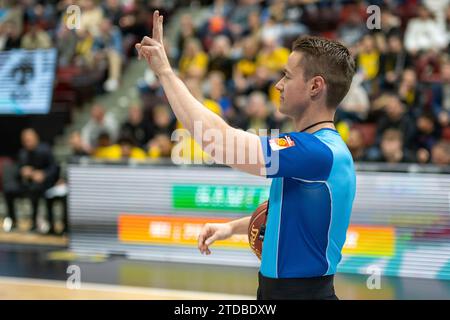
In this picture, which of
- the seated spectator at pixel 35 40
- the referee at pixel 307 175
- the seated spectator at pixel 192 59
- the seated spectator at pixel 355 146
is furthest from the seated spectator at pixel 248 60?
the referee at pixel 307 175

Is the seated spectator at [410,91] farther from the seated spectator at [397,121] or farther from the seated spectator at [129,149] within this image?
the seated spectator at [129,149]

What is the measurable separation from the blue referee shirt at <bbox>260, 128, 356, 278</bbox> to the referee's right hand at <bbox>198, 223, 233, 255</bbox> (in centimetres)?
41

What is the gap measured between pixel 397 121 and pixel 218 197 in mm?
2947

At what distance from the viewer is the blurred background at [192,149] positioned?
8.13 metres

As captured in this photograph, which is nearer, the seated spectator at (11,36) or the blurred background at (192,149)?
the blurred background at (192,149)

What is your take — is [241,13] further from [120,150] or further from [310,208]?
[310,208]

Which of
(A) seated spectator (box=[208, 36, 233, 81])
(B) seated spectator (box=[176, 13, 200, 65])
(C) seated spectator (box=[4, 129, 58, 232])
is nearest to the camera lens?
(C) seated spectator (box=[4, 129, 58, 232])

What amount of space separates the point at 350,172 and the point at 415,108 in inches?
301

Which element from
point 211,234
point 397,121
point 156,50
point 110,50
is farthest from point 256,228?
point 110,50

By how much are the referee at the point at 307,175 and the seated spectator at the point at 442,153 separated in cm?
625

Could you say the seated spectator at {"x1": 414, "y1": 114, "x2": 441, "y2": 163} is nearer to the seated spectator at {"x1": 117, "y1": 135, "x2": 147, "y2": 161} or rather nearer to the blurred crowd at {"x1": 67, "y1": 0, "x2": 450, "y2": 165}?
the blurred crowd at {"x1": 67, "y1": 0, "x2": 450, "y2": 165}

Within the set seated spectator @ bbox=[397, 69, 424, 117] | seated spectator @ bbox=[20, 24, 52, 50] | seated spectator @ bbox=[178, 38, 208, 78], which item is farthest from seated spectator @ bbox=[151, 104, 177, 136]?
seated spectator @ bbox=[20, 24, 52, 50]

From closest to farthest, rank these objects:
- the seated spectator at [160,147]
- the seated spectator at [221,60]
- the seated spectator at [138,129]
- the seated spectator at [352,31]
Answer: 1. the seated spectator at [160,147]
2. the seated spectator at [138,129]
3. the seated spectator at [352,31]
4. the seated spectator at [221,60]

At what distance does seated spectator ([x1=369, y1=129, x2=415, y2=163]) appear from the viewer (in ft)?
28.7
